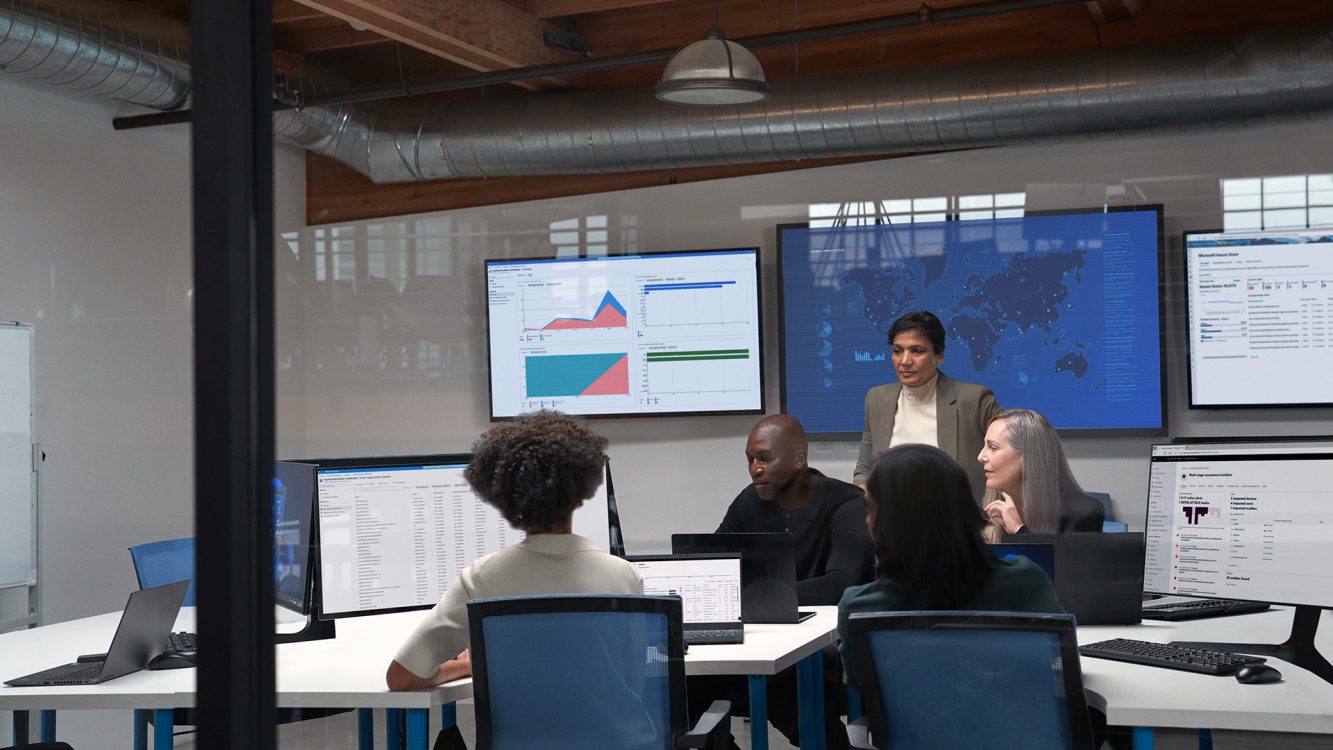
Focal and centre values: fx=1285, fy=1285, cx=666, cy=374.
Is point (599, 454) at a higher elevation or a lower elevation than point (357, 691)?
higher

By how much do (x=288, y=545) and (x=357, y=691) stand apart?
1088 millimetres

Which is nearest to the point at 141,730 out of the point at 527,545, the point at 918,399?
the point at 527,545

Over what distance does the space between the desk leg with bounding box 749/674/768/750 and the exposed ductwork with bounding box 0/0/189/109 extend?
170cm

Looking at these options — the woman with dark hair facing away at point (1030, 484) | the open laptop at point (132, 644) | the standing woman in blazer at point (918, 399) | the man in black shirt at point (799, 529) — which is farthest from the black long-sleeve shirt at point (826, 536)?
the open laptop at point (132, 644)

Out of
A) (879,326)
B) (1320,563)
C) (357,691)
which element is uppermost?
(879,326)

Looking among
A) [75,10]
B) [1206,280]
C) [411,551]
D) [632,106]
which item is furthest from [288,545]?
[1206,280]

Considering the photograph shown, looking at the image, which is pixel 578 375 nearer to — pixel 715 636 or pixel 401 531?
pixel 401 531

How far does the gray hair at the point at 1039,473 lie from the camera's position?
10.5 feet

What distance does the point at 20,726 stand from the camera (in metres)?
2.54

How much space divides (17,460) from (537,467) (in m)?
2.12

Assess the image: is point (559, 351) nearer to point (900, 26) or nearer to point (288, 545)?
point (900, 26)

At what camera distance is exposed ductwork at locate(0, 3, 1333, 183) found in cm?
447

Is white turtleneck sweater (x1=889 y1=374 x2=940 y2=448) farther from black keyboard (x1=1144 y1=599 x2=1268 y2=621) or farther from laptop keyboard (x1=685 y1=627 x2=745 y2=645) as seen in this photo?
laptop keyboard (x1=685 y1=627 x2=745 y2=645)

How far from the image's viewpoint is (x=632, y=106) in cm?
513
